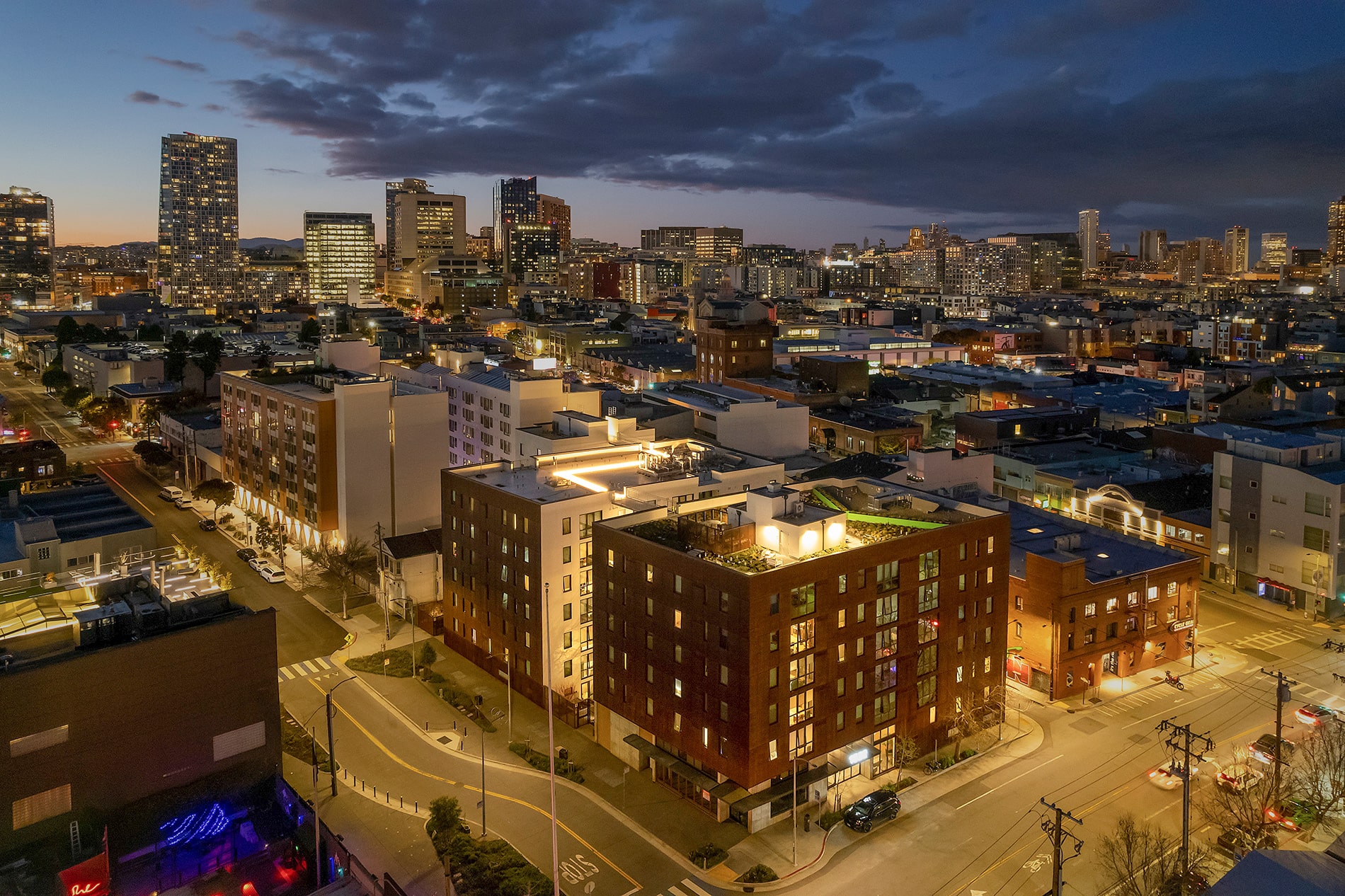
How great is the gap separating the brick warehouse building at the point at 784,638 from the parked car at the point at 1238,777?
30.8 feet

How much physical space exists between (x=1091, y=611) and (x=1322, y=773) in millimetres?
12096

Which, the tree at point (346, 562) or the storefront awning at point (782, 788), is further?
the tree at point (346, 562)

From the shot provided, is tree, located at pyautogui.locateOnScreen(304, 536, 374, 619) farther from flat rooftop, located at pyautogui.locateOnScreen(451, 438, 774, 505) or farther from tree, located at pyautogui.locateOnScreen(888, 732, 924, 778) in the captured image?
tree, located at pyautogui.locateOnScreen(888, 732, 924, 778)

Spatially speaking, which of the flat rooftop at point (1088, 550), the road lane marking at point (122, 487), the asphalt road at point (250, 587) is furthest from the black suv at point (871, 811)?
the road lane marking at point (122, 487)

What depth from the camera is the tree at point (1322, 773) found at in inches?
1288

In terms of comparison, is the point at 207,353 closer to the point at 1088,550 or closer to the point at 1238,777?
the point at 1088,550

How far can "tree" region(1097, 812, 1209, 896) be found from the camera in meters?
28.9

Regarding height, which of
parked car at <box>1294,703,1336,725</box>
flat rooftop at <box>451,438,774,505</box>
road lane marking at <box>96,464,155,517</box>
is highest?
flat rooftop at <box>451,438,774,505</box>

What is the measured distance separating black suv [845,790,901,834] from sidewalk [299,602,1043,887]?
416 mm

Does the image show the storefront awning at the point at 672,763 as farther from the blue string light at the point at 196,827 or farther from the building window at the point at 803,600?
the blue string light at the point at 196,827

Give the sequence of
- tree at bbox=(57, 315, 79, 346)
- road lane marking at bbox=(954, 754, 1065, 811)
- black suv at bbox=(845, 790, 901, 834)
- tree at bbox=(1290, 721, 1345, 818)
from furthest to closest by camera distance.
A: tree at bbox=(57, 315, 79, 346) < road lane marking at bbox=(954, 754, 1065, 811) < black suv at bbox=(845, 790, 901, 834) < tree at bbox=(1290, 721, 1345, 818)

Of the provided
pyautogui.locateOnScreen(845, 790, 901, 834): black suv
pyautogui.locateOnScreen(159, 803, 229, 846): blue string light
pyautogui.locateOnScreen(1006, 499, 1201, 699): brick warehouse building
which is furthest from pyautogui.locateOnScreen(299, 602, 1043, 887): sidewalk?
pyautogui.locateOnScreen(159, 803, 229, 846): blue string light

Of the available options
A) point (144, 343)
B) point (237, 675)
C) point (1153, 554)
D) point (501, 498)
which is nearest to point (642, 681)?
point (501, 498)

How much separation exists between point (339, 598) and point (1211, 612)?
53.2 metres
